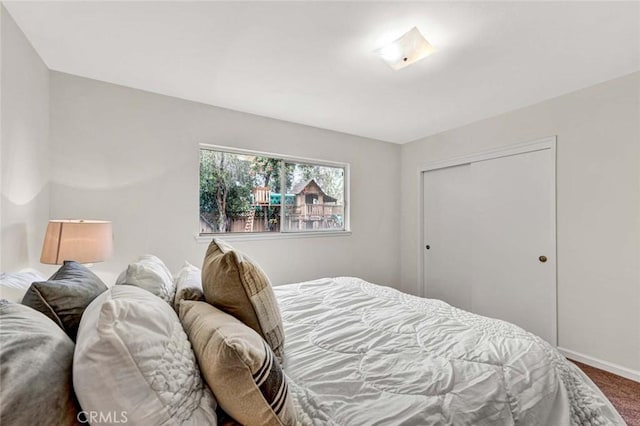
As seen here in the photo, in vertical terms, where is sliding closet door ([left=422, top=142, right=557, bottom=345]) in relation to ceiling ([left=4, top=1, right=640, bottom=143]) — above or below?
below

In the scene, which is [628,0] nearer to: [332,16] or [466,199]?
[332,16]

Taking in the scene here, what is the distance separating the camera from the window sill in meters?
2.81

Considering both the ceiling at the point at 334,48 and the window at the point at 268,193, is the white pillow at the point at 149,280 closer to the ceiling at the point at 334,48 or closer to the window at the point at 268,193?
the ceiling at the point at 334,48

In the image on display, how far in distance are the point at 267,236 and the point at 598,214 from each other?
301 centimetres

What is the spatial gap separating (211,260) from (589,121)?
320cm

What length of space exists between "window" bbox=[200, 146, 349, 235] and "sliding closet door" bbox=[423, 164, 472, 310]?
45.1 inches

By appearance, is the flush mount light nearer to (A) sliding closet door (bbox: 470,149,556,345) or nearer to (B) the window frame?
(B) the window frame

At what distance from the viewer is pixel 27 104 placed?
1.82 metres

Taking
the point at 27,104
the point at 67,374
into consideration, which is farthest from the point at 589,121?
the point at 27,104

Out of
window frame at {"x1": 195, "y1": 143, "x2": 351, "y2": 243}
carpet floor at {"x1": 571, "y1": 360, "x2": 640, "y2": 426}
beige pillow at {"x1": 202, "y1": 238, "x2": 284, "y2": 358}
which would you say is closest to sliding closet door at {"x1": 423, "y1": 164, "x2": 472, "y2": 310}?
window frame at {"x1": 195, "y1": 143, "x2": 351, "y2": 243}

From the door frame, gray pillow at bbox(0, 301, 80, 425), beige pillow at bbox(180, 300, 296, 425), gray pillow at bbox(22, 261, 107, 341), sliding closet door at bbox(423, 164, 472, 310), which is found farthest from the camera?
sliding closet door at bbox(423, 164, 472, 310)

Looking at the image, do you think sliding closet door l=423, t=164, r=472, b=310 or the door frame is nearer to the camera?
the door frame

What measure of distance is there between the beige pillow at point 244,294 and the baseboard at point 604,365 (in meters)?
2.83

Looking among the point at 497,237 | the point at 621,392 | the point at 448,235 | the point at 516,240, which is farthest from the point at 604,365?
the point at 448,235
